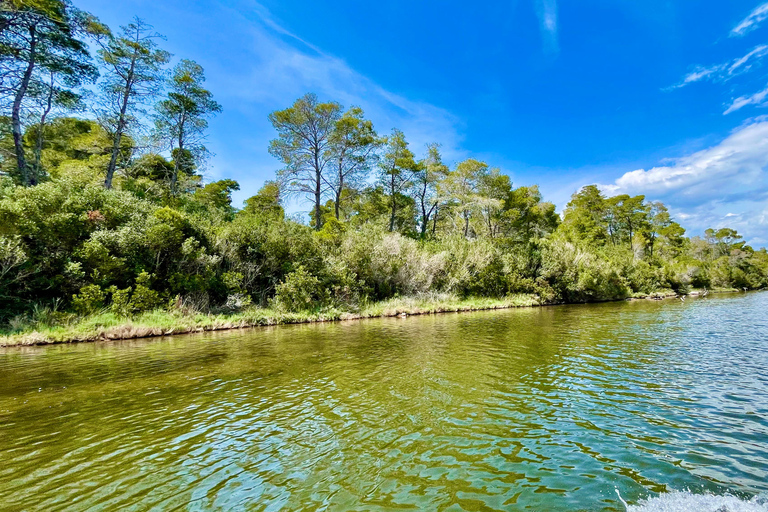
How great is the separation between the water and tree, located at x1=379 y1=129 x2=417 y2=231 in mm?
28917

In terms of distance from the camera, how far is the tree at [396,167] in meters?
37.4

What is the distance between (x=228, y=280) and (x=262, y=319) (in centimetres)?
347

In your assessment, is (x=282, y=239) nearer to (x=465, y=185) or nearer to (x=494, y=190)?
(x=465, y=185)

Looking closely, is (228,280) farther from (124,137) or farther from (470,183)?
(470,183)

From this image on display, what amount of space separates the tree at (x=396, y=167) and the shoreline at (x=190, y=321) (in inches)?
515

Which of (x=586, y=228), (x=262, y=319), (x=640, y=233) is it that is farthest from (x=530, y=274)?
(x=640, y=233)

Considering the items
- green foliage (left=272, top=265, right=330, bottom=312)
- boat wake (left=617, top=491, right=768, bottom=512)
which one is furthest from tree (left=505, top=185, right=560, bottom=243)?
boat wake (left=617, top=491, right=768, bottom=512)

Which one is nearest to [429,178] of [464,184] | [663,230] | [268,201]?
[464,184]

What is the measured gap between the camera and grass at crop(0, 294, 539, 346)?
1394 cm

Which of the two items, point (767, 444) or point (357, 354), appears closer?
point (767, 444)

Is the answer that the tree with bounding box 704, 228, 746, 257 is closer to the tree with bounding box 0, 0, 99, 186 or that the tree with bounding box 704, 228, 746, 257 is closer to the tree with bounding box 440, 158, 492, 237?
the tree with bounding box 440, 158, 492, 237

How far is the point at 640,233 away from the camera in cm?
5588

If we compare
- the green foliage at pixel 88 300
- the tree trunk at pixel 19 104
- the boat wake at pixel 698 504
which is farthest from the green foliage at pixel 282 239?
the boat wake at pixel 698 504

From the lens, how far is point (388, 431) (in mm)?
5660
